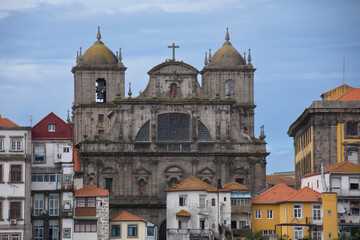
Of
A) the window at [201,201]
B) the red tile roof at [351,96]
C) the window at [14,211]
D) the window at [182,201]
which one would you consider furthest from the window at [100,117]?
the window at [14,211]

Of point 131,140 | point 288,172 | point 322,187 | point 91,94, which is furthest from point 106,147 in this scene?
point 288,172

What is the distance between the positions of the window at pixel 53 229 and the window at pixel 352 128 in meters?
32.0

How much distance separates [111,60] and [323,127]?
28522 mm

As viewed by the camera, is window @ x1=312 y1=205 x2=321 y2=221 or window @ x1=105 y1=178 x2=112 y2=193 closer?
window @ x1=312 y1=205 x2=321 y2=221

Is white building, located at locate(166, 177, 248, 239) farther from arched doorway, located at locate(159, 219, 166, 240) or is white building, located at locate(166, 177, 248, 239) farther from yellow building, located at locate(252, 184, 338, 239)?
arched doorway, located at locate(159, 219, 166, 240)

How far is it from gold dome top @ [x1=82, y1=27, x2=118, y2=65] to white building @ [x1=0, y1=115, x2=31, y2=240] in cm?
3164

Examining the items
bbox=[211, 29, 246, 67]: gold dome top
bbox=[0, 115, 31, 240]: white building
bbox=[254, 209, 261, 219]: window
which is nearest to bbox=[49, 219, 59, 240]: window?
bbox=[0, 115, 31, 240]: white building

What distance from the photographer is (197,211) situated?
116812mm

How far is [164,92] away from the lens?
129 m

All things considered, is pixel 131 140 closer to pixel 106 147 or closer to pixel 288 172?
pixel 106 147

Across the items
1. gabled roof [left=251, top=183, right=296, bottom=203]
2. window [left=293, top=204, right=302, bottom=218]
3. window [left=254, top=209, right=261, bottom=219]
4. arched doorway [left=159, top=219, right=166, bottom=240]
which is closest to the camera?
window [left=293, top=204, right=302, bottom=218]

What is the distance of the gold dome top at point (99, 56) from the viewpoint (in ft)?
463

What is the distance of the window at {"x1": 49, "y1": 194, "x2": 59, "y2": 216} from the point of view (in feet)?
364

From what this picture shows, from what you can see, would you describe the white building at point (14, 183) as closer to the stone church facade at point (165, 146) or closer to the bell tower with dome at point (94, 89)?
the stone church facade at point (165, 146)
